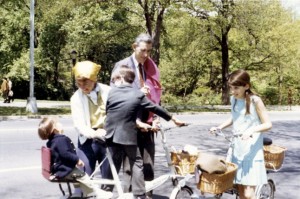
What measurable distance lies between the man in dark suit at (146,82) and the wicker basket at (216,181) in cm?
95

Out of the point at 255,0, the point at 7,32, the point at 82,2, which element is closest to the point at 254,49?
the point at 255,0

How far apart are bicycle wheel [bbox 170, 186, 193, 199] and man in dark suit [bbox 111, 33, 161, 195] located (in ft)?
1.28

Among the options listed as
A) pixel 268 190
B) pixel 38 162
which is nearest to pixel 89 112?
pixel 268 190

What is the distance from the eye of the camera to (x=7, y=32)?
38281mm

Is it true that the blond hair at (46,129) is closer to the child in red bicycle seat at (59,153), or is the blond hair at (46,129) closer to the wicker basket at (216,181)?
the child in red bicycle seat at (59,153)

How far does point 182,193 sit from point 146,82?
134 centimetres

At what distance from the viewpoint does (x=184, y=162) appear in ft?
15.8

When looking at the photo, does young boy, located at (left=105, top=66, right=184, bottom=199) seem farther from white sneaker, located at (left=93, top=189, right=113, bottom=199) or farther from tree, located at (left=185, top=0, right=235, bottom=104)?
tree, located at (left=185, top=0, right=235, bottom=104)

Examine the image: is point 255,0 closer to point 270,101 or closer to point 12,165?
point 270,101

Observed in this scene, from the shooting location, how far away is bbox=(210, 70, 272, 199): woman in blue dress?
4.18 meters

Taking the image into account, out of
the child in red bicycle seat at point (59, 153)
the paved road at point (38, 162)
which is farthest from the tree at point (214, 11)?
the child in red bicycle seat at point (59, 153)

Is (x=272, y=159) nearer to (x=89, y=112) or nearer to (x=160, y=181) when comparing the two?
(x=160, y=181)

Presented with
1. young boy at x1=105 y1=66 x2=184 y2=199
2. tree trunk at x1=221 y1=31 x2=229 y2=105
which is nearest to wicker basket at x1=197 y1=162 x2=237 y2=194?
young boy at x1=105 y1=66 x2=184 y2=199

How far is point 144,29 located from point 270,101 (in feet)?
55.9
